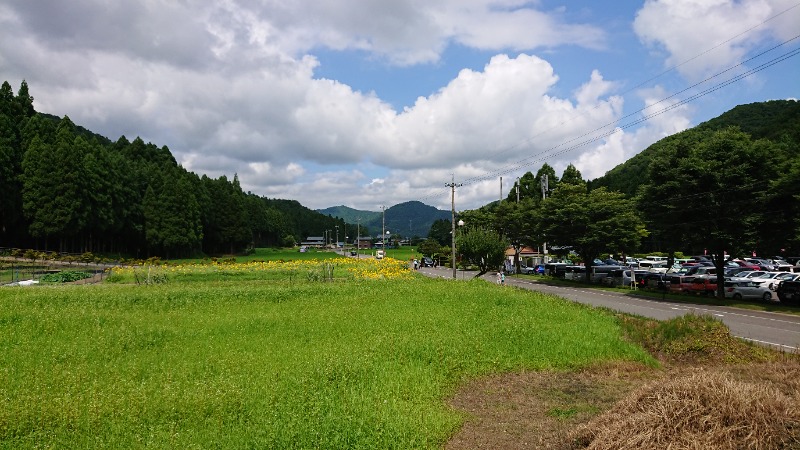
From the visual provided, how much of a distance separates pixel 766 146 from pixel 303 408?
2989cm

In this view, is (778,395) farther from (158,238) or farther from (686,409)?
(158,238)

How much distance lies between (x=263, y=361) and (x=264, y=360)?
8cm

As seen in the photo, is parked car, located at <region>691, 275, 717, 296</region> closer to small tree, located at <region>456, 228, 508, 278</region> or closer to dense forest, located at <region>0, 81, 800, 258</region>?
dense forest, located at <region>0, 81, 800, 258</region>

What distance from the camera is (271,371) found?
34.7 feet

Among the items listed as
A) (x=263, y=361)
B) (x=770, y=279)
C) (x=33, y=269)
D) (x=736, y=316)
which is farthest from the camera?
(x=33, y=269)

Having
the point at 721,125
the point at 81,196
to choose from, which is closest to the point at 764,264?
the point at 721,125

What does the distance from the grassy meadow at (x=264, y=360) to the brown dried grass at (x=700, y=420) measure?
95.0 inches

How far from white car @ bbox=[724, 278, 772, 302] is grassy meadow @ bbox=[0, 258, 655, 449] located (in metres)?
14.9

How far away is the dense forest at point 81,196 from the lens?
143ft

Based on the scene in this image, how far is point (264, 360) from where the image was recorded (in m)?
11.6

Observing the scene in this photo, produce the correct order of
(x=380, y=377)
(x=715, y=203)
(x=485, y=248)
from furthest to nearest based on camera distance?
(x=485, y=248) → (x=715, y=203) → (x=380, y=377)

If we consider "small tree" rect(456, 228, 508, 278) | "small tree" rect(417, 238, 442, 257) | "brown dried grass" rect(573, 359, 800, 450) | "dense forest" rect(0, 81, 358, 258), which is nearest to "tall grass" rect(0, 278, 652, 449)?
"brown dried grass" rect(573, 359, 800, 450)

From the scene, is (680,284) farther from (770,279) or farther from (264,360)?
(264,360)

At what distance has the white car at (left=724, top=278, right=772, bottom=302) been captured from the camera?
95.1ft
